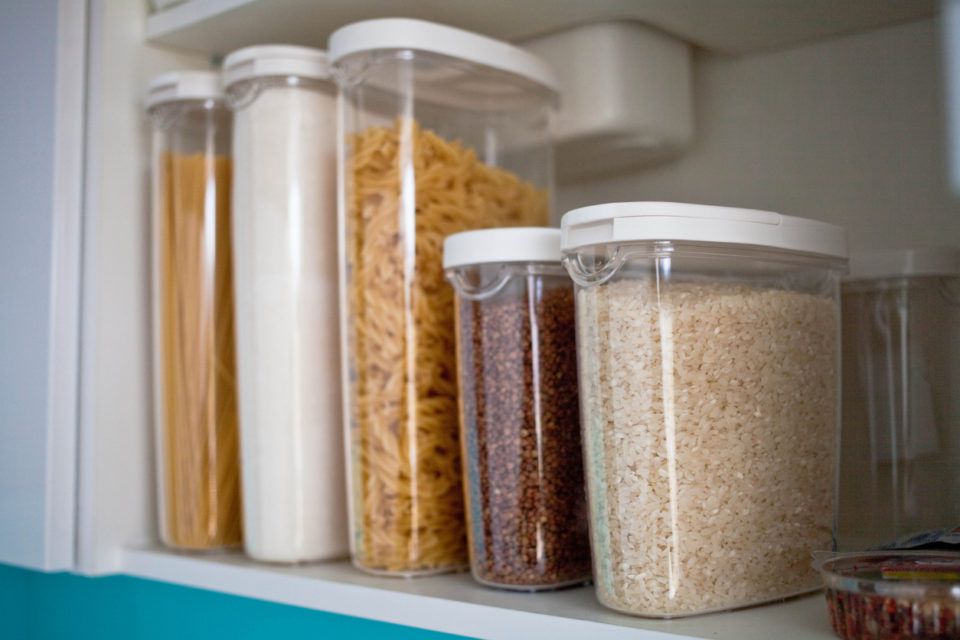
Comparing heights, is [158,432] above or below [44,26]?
below

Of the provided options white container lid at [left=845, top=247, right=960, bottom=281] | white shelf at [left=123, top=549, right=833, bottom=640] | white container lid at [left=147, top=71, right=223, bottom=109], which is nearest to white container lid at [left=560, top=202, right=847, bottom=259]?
white container lid at [left=845, top=247, right=960, bottom=281]

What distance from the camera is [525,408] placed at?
0.62 metres

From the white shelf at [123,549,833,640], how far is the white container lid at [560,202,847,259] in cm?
22

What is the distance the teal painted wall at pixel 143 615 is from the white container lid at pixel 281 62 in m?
0.45

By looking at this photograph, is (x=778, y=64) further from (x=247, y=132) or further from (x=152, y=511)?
(x=152, y=511)

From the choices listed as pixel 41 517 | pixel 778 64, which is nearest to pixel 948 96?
pixel 778 64

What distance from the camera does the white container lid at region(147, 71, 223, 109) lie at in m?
0.84

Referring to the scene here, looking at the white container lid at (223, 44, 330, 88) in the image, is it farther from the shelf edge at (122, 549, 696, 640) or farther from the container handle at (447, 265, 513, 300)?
the shelf edge at (122, 549, 696, 640)

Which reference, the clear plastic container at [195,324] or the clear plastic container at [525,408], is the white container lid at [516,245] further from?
the clear plastic container at [195,324]

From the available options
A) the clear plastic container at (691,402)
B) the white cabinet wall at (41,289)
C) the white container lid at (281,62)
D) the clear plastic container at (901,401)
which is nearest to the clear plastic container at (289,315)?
the white container lid at (281,62)

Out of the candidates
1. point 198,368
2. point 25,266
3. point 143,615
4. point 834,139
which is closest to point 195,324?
point 198,368

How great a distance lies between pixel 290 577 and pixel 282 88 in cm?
40

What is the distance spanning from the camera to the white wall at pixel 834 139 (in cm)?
73

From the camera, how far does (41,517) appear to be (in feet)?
2.64
